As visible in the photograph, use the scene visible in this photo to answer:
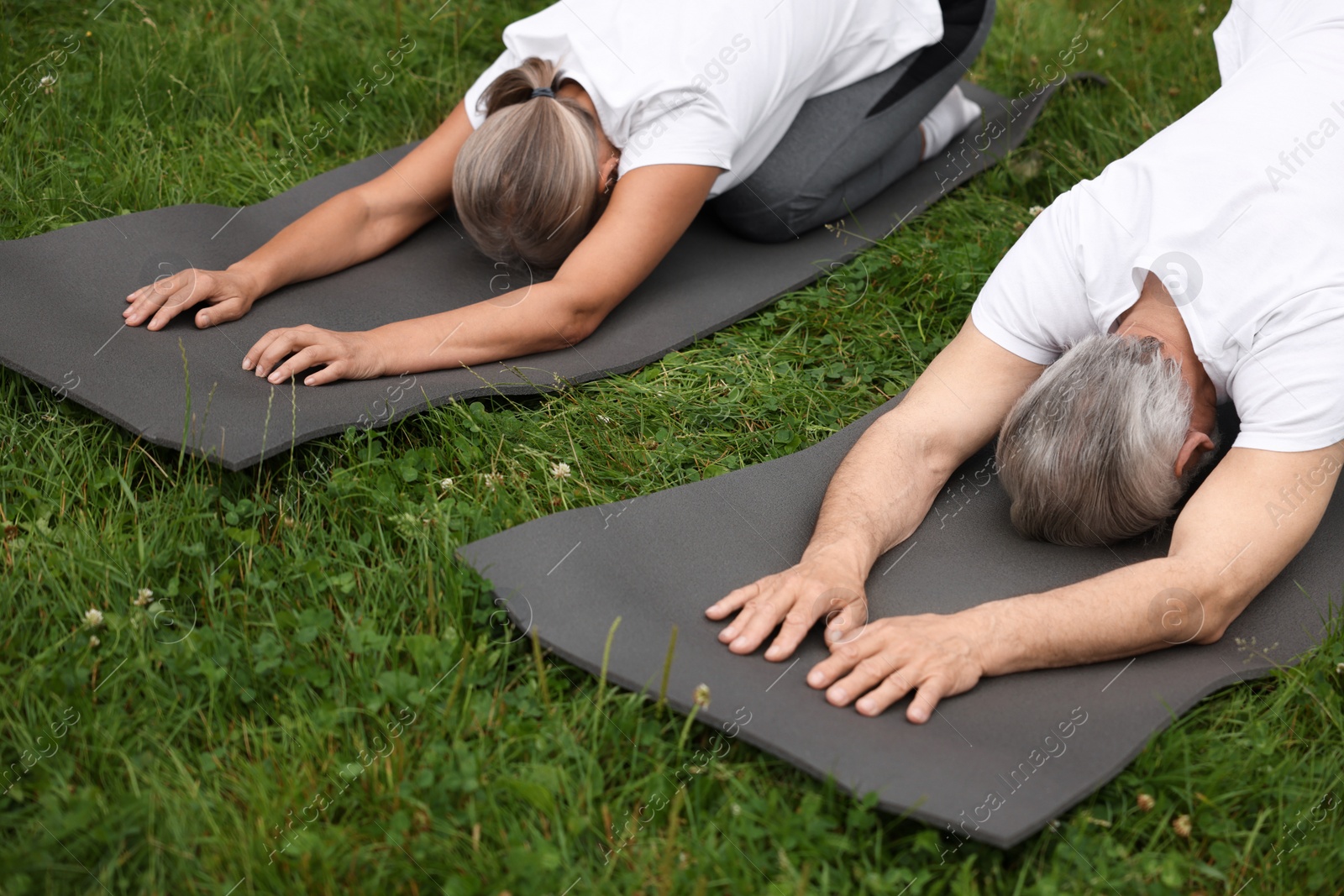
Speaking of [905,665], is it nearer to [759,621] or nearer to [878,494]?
[759,621]

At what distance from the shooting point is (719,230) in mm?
3635

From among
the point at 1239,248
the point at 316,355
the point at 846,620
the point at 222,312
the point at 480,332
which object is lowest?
the point at 846,620

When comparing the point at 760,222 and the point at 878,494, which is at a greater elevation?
the point at 760,222

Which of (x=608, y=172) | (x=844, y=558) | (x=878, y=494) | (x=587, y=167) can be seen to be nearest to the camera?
(x=844, y=558)

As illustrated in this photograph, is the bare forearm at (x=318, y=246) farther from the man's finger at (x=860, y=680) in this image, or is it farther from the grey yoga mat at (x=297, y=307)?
the man's finger at (x=860, y=680)

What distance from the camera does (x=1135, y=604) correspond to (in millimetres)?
2021

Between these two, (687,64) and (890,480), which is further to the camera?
(687,64)

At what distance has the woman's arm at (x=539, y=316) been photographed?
270 cm

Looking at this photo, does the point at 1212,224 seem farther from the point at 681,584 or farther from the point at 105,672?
the point at 105,672

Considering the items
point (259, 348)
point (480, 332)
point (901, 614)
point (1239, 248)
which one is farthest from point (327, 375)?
point (1239, 248)

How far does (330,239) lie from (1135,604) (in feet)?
7.78

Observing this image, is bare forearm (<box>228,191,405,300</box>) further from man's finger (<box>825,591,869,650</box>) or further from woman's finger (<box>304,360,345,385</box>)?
man's finger (<box>825,591,869,650</box>)

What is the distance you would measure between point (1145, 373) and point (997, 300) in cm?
42

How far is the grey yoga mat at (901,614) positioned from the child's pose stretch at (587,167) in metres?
0.76
